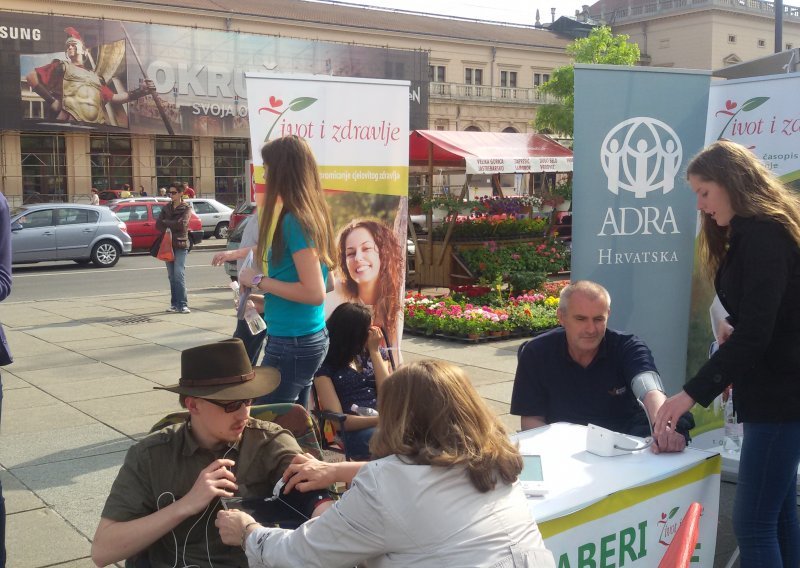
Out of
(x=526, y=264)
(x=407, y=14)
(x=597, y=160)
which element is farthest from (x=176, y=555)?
(x=407, y=14)

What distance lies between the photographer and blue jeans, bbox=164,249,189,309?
1288 centimetres

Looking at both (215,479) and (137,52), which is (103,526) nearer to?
(215,479)

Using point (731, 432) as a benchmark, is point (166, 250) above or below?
above

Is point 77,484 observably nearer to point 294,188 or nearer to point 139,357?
point 294,188

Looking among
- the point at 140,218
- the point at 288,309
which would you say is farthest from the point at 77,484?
the point at 140,218

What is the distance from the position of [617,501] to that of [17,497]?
3650mm

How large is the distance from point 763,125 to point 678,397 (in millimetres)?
2643

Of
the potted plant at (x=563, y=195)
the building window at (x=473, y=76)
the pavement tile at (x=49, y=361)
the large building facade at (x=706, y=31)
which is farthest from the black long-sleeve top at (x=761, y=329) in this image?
the large building facade at (x=706, y=31)

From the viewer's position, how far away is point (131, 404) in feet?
24.2

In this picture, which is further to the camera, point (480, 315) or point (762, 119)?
point (480, 315)

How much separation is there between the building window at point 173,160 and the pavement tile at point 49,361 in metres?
41.0

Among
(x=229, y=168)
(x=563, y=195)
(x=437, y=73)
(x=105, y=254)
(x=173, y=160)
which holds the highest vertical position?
(x=437, y=73)

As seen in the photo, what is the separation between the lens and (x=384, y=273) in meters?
6.01

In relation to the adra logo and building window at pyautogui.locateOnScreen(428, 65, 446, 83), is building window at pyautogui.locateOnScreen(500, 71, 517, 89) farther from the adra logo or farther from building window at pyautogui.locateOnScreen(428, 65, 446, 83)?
the adra logo
